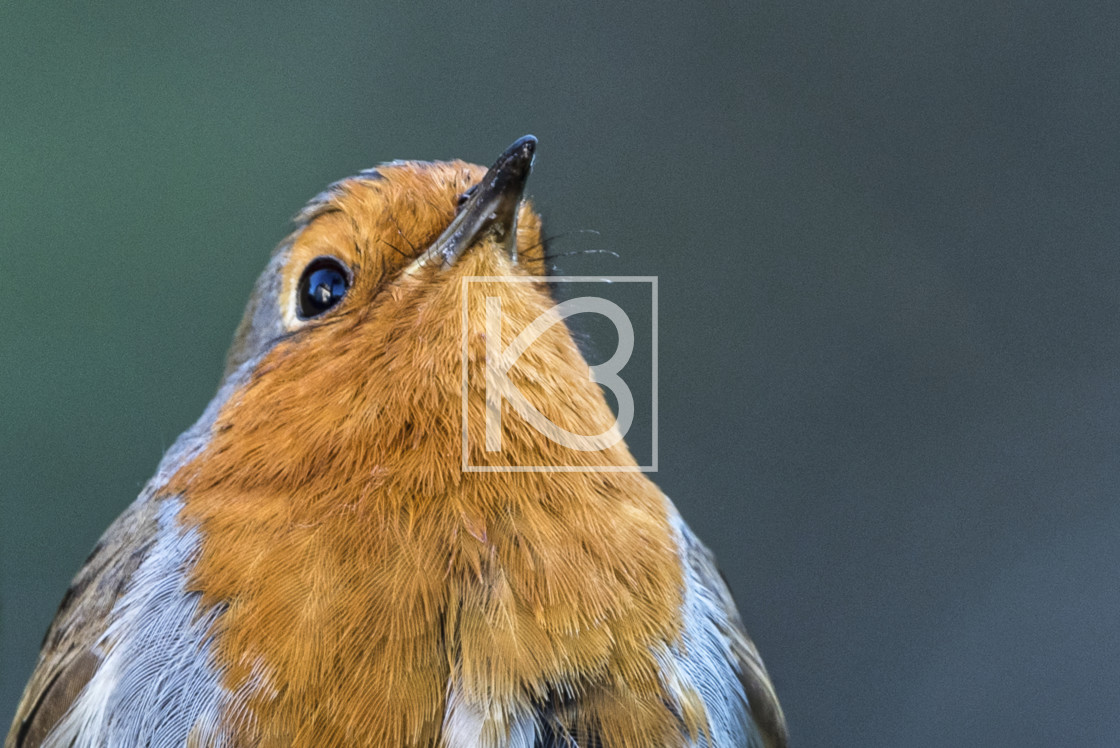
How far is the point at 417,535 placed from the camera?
1.79m

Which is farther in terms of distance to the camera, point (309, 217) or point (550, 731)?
point (309, 217)

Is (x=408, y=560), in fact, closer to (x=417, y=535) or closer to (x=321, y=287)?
(x=417, y=535)

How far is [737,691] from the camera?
2.19 m

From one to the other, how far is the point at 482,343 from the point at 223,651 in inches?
27.0

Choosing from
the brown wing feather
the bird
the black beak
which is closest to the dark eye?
the bird

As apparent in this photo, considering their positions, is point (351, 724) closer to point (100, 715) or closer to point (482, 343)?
point (100, 715)

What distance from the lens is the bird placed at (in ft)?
5.61

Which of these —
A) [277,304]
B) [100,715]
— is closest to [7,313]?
[277,304]

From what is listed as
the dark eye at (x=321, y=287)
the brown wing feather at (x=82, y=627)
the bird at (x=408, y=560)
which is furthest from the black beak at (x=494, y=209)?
the brown wing feather at (x=82, y=627)

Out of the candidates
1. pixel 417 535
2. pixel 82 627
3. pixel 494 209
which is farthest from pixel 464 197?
pixel 82 627

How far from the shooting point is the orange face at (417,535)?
170cm

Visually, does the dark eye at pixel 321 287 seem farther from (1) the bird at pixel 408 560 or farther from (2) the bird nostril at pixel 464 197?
(2) the bird nostril at pixel 464 197

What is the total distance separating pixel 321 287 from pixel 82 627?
868 millimetres

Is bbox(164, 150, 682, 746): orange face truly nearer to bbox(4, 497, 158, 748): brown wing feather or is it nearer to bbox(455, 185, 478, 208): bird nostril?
bbox(455, 185, 478, 208): bird nostril
